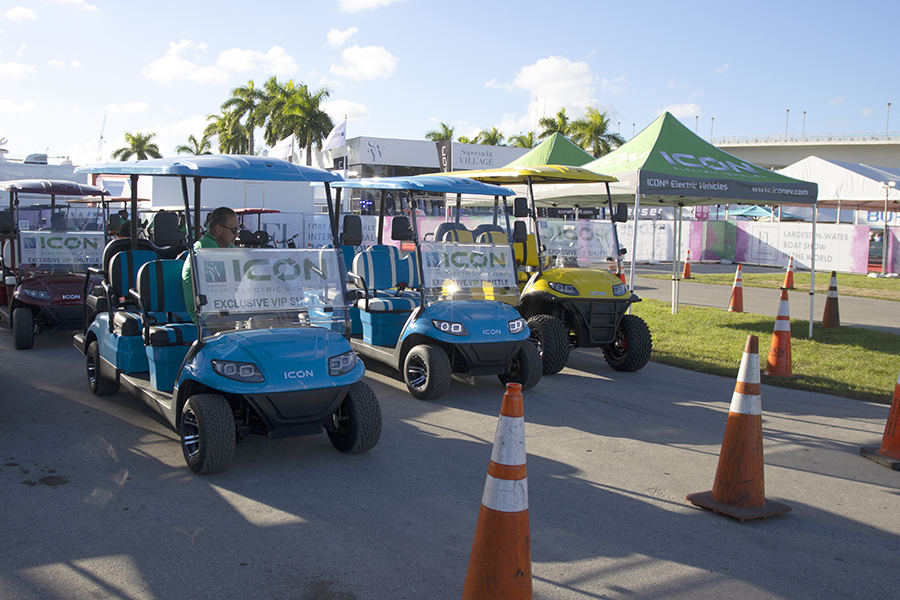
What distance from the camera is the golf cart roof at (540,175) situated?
7.86m

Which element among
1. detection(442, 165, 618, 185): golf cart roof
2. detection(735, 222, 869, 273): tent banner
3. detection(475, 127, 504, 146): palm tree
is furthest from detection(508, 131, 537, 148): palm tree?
detection(442, 165, 618, 185): golf cart roof

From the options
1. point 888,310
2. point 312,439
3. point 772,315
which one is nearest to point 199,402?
point 312,439

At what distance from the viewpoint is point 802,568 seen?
10.9ft

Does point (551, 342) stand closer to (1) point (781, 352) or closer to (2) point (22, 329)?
(1) point (781, 352)

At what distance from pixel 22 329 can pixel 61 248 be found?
4.94ft

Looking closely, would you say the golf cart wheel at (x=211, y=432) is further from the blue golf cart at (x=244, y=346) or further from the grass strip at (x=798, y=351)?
the grass strip at (x=798, y=351)

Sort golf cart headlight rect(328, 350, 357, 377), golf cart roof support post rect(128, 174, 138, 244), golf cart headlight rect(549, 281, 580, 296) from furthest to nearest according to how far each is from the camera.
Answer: golf cart headlight rect(549, 281, 580, 296), golf cart roof support post rect(128, 174, 138, 244), golf cart headlight rect(328, 350, 357, 377)

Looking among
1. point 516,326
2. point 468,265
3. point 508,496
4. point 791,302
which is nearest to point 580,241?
point 468,265

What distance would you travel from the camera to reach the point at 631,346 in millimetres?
7777

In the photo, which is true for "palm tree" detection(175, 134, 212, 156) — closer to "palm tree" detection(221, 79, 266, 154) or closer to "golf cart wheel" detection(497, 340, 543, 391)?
"palm tree" detection(221, 79, 266, 154)

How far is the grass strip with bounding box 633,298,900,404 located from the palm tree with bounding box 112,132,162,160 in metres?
53.3

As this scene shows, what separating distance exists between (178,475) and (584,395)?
3.85 metres

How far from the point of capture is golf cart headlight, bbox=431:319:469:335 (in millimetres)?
6176

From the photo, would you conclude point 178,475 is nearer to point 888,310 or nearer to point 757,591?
point 757,591
